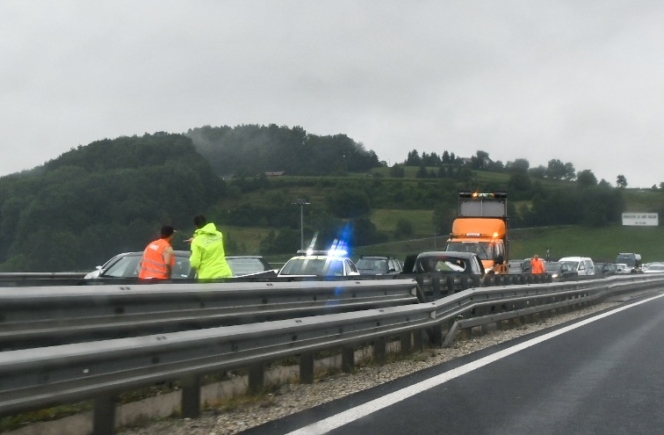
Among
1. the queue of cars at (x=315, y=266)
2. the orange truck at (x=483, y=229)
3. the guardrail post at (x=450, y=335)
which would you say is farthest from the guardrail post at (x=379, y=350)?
the orange truck at (x=483, y=229)

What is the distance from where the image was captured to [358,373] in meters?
10.5

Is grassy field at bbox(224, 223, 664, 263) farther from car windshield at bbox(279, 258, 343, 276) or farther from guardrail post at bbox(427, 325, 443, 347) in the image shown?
guardrail post at bbox(427, 325, 443, 347)

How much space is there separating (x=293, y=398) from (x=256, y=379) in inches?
14.8

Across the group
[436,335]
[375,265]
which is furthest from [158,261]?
[375,265]

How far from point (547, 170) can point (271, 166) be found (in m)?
14.5

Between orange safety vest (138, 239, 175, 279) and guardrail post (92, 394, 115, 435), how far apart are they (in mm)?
6340

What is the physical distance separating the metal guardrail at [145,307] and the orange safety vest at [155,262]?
3.43 meters

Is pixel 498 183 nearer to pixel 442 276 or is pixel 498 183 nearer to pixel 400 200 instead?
Result: pixel 400 200

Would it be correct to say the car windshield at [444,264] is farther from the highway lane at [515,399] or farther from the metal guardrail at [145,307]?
the metal guardrail at [145,307]

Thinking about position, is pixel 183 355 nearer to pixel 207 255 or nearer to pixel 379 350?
pixel 379 350

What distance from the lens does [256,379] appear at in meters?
8.50

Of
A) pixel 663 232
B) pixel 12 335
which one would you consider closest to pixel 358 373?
pixel 12 335

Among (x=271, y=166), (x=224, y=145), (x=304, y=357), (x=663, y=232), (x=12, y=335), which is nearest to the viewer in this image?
(x=12, y=335)

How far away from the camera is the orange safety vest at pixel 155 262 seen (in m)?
12.8
